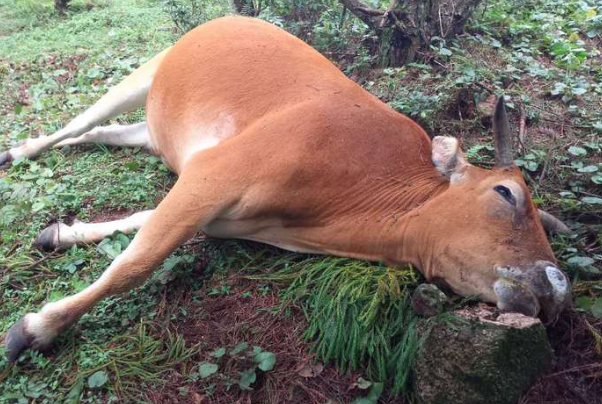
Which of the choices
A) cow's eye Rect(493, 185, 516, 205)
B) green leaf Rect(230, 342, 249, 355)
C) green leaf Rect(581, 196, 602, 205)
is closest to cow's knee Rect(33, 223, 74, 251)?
green leaf Rect(230, 342, 249, 355)

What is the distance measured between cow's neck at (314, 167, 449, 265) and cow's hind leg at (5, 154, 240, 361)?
70 cm

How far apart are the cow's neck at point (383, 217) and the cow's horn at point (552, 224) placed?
678 mm

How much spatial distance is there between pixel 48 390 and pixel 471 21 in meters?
6.08

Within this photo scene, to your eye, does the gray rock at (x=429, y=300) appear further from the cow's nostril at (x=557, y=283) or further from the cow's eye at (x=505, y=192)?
the cow's eye at (x=505, y=192)

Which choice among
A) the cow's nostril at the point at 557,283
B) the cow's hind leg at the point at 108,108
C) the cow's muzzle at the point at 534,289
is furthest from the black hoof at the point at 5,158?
the cow's nostril at the point at 557,283

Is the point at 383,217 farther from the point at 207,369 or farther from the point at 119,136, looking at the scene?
the point at 119,136

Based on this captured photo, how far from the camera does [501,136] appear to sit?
3.54 metres

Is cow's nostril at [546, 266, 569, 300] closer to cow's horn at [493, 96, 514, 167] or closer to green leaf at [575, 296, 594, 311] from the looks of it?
green leaf at [575, 296, 594, 311]

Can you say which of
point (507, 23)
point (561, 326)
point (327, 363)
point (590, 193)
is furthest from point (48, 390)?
point (507, 23)

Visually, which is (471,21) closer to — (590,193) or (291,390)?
(590,193)

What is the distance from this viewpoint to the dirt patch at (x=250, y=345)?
3.19m

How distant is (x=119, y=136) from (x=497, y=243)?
3.82 metres

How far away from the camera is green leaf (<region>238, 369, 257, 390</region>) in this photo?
3170 mm

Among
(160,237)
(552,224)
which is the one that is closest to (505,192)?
(552,224)
